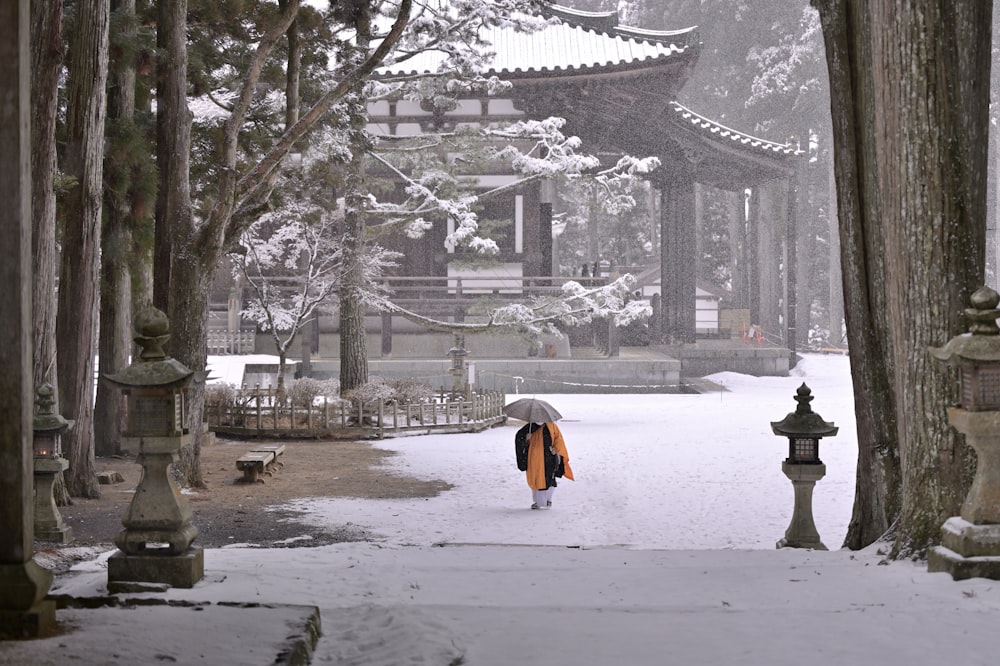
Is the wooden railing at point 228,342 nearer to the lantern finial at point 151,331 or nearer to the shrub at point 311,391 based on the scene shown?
the shrub at point 311,391

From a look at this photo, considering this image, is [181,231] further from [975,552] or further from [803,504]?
[975,552]

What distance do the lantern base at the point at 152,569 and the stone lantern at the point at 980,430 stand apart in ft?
12.1

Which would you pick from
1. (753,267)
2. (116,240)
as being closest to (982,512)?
(116,240)

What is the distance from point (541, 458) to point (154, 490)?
5.12 metres

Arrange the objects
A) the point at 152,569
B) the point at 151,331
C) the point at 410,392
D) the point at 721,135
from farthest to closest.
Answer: the point at 721,135
the point at 410,392
the point at 151,331
the point at 152,569

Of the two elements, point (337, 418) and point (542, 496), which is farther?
point (337, 418)

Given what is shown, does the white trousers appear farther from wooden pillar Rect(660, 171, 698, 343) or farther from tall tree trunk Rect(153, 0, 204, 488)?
wooden pillar Rect(660, 171, 698, 343)

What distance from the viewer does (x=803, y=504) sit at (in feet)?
23.2

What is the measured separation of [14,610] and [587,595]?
8.27 ft

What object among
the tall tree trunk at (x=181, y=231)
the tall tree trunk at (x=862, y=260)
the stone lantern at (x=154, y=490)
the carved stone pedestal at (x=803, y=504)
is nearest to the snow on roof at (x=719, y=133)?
the tall tree trunk at (x=181, y=231)

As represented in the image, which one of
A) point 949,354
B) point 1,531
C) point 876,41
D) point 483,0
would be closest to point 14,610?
point 1,531

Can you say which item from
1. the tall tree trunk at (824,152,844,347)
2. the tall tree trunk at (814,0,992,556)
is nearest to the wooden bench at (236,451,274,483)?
the tall tree trunk at (814,0,992,556)

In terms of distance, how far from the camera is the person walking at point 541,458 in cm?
934

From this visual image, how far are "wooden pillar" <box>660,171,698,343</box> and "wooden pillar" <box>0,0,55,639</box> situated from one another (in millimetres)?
21450
